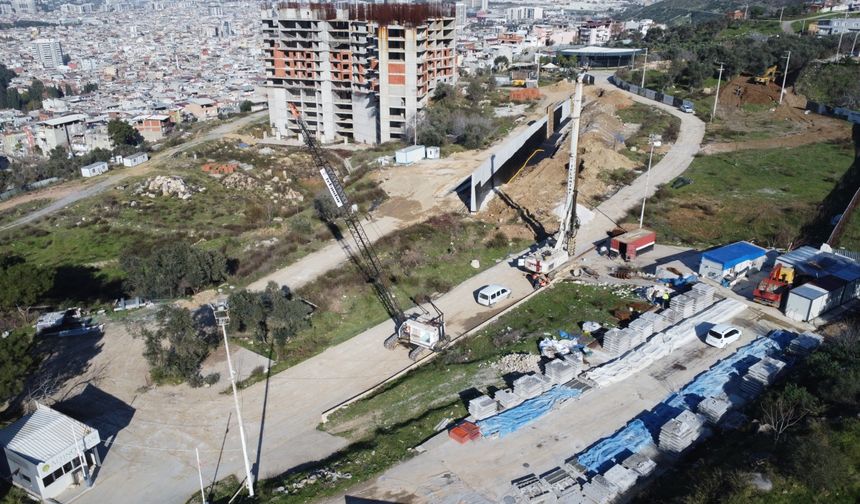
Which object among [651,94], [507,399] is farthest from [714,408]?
[651,94]

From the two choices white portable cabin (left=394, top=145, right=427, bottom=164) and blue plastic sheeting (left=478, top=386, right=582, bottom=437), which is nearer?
blue plastic sheeting (left=478, top=386, right=582, bottom=437)

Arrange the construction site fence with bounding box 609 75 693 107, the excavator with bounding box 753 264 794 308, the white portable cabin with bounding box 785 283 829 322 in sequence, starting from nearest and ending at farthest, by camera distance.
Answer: the white portable cabin with bounding box 785 283 829 322 < the excavator with bounding box 753 264 794 308 < the construction site fence with bounding box 609 75 693 107

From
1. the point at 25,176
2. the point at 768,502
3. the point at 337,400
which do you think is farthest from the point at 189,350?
the point at 25,176

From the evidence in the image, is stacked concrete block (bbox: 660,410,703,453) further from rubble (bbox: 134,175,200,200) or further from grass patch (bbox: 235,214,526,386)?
rubble (bbox: 134,175,200,200)

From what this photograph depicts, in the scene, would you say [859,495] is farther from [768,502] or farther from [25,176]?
[25,176]

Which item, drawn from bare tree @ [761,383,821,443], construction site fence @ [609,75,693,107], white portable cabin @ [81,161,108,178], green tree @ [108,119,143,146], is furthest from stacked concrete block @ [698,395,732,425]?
green tree @ [108,119,143,146]

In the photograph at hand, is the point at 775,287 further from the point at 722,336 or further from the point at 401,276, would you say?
the point at 401,276

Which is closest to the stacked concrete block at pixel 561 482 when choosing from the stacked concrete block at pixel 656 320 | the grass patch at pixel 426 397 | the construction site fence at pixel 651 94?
the grass patch at pixel 426 397
